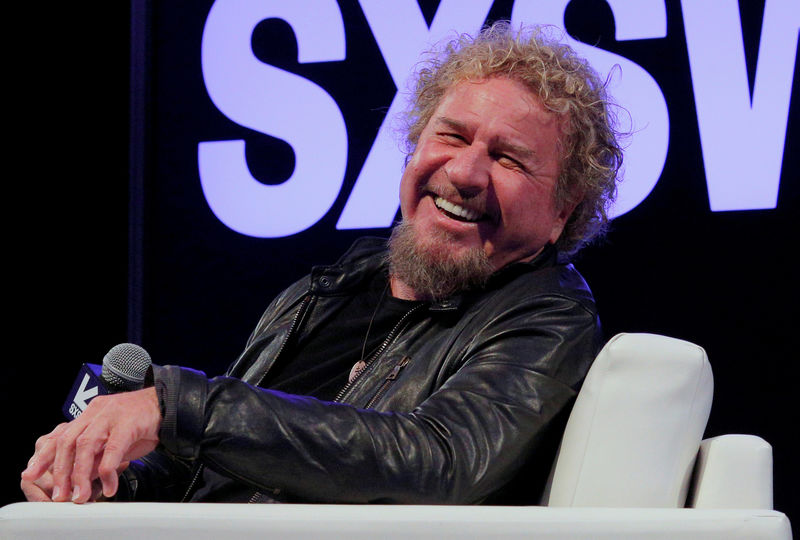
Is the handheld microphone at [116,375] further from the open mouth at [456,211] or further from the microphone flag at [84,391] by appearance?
the open mouth at [456,211]

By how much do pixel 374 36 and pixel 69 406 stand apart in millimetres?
2169

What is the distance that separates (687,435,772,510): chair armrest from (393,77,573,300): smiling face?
588 mm

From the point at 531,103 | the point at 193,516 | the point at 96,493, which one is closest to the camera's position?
the point at 193,516

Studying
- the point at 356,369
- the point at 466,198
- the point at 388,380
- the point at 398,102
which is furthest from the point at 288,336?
the point at 398,102

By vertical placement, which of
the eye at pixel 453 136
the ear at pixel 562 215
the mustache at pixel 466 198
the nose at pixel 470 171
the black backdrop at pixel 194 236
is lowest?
the black backdrop at pixel 194 236

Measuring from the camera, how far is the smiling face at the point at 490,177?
173 centimetres

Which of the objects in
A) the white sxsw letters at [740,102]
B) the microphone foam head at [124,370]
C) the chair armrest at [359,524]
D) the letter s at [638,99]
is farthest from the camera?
the letter s at [638,99]

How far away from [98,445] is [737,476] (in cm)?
78

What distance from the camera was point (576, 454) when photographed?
1284 millimetres

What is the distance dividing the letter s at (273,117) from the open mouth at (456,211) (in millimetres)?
1625

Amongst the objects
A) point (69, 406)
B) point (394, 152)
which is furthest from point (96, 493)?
point (394, 152)

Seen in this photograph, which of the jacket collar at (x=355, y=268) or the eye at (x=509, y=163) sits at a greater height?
the eye at (x=509, y=163)

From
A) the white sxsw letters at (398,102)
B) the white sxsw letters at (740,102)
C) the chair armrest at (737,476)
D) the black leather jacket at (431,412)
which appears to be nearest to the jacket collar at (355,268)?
the black leather jacket at (431,412)

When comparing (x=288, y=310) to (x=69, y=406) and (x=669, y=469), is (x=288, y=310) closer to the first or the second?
(x=69, y=406)
